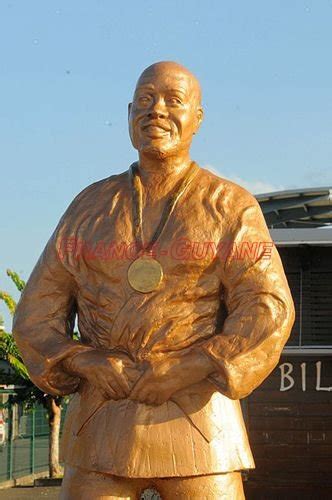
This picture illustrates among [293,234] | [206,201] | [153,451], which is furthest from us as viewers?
[293,234]

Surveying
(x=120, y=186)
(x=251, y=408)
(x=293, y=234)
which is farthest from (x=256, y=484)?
(x=120, y=186)

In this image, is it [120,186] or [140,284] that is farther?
[120,186]

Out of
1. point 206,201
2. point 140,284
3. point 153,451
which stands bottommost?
point 153,451

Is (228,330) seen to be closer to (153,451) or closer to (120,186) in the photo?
(153,451)

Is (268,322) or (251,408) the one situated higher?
(251,408)

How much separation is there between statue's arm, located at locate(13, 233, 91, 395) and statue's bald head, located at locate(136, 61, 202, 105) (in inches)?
28.2

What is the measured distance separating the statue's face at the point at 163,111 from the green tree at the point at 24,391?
48.9ft

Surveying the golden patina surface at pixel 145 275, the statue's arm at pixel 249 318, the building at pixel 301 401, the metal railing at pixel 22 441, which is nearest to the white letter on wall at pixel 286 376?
the building at pixel 301 401

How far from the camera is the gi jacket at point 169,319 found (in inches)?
142

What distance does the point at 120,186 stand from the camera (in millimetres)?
4023

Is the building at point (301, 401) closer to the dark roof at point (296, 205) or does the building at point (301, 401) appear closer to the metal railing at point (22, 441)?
the dark roof at point (296, 205)

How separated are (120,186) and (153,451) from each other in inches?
41.5

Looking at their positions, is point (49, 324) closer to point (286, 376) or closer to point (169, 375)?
point (169, 375)

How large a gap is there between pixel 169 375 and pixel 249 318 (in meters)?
0.35
